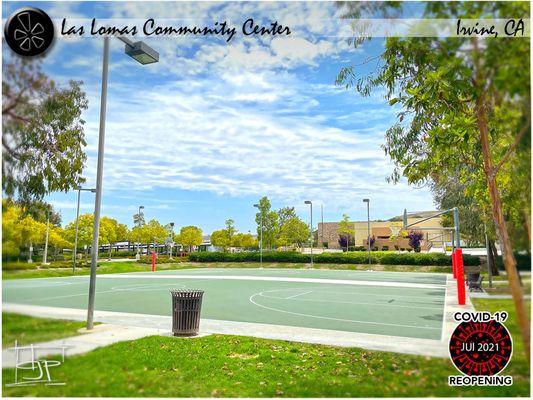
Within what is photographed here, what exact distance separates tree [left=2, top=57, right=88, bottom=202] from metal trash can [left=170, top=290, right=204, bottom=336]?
3.36 meters

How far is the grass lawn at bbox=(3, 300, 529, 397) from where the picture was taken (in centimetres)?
408

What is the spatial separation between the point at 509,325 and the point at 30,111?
18.0ft

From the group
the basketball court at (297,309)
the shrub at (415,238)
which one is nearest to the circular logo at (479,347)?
the basketball court at (297,309)

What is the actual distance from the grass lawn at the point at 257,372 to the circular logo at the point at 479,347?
0.31ft

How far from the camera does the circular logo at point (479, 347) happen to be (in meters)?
3.93

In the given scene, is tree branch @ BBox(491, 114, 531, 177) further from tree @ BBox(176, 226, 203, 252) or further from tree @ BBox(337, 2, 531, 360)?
tree @ BBox(176, 226, 203, 252)

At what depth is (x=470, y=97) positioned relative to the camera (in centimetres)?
417

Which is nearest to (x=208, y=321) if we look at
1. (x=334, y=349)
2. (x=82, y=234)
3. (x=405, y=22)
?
(x=334, y=349)

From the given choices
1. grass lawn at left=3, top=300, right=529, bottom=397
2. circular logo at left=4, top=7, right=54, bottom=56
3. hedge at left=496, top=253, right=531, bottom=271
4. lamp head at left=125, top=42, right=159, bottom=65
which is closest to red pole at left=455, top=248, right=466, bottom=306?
grass lawn at left=3, top=300, right=529, bottom=397

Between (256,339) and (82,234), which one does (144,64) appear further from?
(82,234)

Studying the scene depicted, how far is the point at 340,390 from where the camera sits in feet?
14.9

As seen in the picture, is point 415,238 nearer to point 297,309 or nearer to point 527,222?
point 297,309

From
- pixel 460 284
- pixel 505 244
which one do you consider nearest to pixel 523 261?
pixel 505 244
